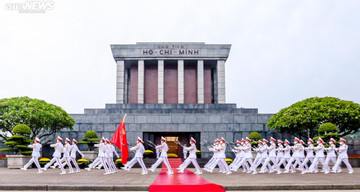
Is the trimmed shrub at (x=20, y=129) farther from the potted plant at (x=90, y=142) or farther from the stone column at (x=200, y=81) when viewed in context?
the stone column at (x=200, y=81)

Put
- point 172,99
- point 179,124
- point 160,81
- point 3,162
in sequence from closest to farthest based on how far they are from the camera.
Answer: point 3,162
point 179,124
point 160,81
point 172,99

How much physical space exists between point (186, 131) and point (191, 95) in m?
10.4

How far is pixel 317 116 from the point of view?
24.9 meters

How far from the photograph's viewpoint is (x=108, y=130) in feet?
95.5

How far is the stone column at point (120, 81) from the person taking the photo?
123 ft

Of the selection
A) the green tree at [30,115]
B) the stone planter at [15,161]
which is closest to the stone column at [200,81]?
the green tree at [30,115]

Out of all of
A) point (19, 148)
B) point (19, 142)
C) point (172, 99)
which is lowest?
point (19, 148)

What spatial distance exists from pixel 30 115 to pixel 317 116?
20804 millimetres

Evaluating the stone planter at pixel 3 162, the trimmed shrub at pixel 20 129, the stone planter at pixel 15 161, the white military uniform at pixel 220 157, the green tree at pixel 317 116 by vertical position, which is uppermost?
the green tree at pixel 317 116

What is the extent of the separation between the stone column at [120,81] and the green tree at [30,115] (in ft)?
35.7

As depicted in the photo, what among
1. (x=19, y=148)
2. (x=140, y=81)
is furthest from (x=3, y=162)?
(x=140, y=81)

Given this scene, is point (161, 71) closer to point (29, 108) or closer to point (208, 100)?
point (208, 100)

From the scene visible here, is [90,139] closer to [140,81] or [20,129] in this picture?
[20,129]

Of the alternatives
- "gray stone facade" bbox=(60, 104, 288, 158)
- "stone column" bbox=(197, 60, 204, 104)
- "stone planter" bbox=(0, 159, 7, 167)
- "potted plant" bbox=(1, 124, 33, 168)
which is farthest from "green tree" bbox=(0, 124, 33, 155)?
"stone column" bbox=(197, 60, 204, 104)
